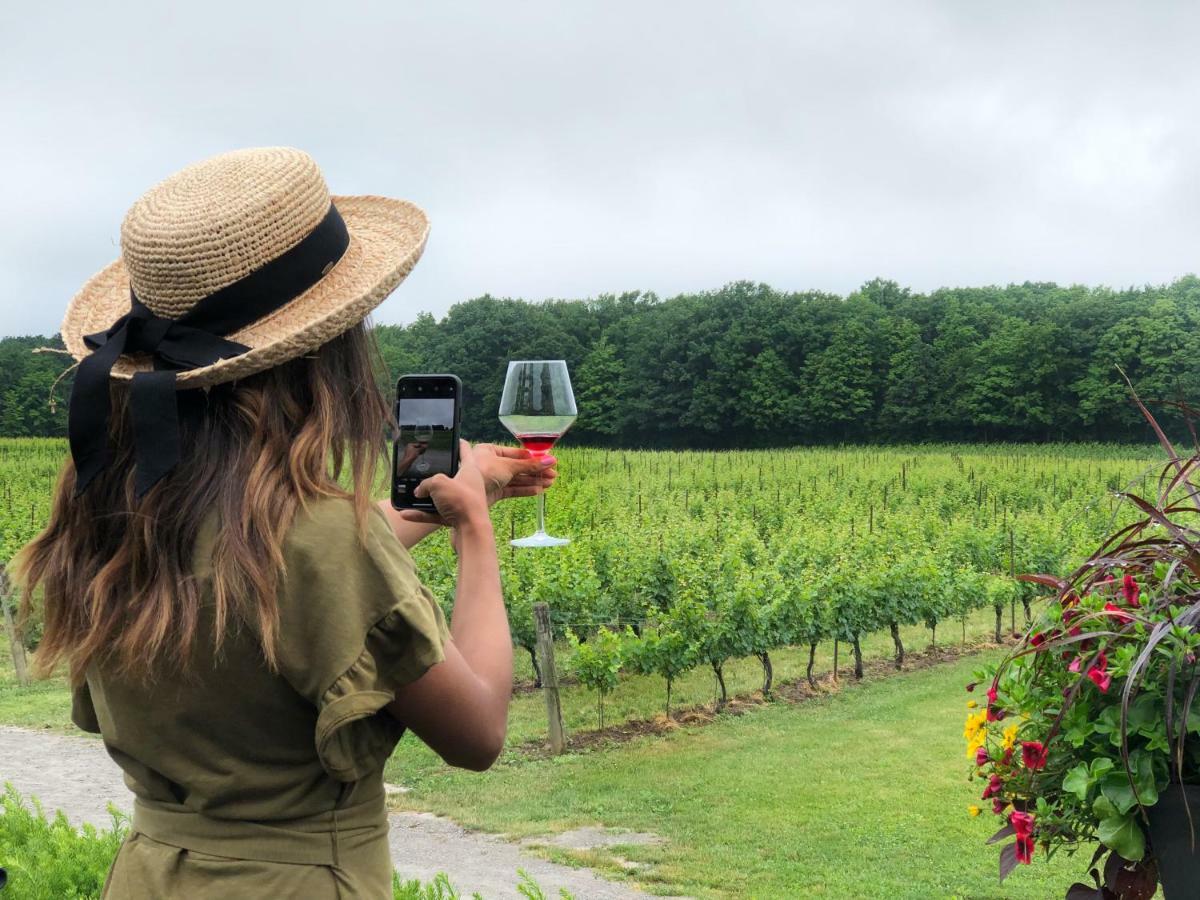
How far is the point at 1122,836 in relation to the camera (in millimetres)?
2312

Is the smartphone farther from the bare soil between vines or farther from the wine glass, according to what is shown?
the bare soil between vines

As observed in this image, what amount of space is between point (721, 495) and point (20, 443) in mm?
36676

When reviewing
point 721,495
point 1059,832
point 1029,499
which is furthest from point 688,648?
point 1029,499

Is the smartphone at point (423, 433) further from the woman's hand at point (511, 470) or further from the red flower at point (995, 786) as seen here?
the red flower at point (995, 786)

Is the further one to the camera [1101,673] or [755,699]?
[755,699]

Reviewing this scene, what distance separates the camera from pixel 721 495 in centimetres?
2298

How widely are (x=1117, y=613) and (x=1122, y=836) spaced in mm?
421

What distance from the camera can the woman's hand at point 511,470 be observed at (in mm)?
2068

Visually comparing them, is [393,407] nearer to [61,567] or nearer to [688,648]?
[61,567]

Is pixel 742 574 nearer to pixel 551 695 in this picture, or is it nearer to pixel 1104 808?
pixel 551 695

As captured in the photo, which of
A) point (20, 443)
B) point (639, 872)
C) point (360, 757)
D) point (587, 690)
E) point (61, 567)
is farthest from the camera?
point (20, 443)

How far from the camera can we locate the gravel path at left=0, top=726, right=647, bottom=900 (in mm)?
6133

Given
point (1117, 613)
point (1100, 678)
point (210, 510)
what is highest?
point (210, 510)

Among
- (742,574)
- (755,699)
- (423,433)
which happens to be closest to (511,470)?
(423,433)
